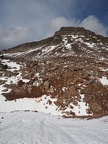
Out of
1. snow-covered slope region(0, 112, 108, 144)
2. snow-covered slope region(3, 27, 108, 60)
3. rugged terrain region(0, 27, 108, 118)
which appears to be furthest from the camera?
snow-covered slope region(3, 27, 108, 60)

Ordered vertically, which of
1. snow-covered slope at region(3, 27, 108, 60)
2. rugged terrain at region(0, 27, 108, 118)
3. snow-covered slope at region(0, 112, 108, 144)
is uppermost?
snow-covered slope at region(3, 27, 108, 60)

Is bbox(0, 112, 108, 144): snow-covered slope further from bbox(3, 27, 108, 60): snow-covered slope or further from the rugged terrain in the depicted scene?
bbox(3, 27, 108, 60): snow-covered slope

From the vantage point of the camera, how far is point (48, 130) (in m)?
19.2

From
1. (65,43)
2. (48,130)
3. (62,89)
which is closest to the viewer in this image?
(48,130)

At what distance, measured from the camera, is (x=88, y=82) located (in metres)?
32.3

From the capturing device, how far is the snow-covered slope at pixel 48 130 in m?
16.0

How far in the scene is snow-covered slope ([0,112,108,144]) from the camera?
52.6 ft

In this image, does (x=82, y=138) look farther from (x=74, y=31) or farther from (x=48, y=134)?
(x=74, y=31)

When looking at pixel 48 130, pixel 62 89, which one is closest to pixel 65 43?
pixel 62 89

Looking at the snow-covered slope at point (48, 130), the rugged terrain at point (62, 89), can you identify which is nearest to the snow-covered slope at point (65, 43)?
the rugged terrain at point (62, 89)

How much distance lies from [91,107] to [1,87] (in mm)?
15628

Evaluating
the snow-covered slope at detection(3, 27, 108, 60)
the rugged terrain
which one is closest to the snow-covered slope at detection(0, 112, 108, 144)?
the rugged terrain

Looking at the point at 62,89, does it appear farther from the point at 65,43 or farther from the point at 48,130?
the point at 65,43

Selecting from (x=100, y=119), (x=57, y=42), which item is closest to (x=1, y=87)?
(x=100, y=119)
